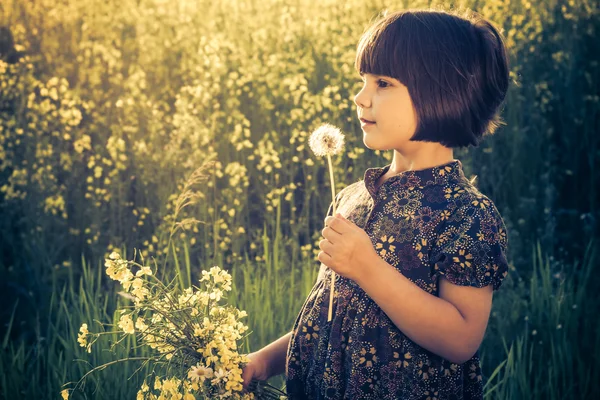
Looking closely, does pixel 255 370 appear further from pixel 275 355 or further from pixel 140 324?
pixel 140 324

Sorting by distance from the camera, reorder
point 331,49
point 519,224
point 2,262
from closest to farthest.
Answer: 1. point 2,262
2. point 519,224
3. point 331,49

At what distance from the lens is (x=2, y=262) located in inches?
136

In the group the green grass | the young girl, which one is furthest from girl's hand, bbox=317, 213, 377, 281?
the green grass

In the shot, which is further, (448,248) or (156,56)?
(156,56)

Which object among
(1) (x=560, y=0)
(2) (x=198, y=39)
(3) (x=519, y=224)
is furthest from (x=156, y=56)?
(1) (x=560, y=0)

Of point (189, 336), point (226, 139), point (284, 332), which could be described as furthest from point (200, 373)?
point (226, 139)

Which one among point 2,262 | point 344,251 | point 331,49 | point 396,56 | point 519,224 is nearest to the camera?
point 344,251

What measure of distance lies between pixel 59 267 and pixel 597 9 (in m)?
3.54

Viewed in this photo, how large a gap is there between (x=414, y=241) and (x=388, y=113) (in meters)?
0.28

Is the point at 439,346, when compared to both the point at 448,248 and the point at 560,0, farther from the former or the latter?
the point at 560,0

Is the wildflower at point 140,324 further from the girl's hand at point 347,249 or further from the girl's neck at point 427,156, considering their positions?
the girl's neck at point 427,156

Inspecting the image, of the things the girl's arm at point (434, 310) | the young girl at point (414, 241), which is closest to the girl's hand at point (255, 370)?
the young girl at point (414, 241)

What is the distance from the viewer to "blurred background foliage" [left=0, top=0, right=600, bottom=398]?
3.54 meters

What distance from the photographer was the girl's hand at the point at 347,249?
154 centimetres
